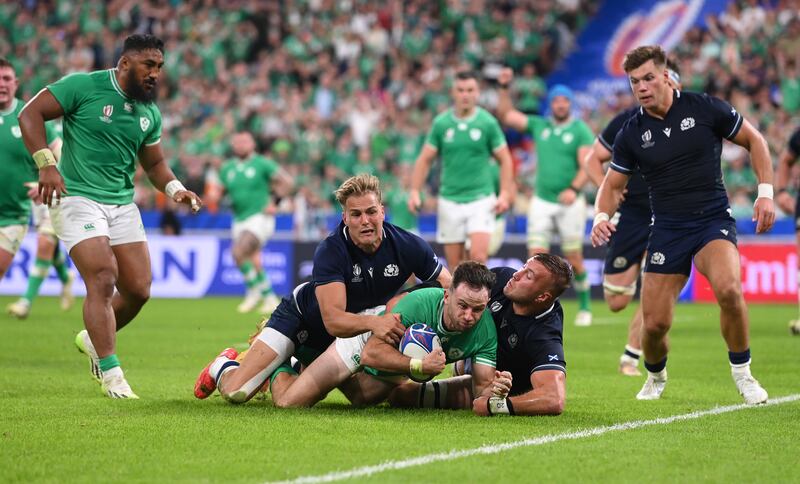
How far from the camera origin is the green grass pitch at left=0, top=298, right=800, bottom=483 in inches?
229

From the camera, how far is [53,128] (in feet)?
44.7

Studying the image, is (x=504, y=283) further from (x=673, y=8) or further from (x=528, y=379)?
(x=673, y=8)

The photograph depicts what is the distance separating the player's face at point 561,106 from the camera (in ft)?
53.0

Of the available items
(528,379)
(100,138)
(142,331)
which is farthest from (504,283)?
(142,331)

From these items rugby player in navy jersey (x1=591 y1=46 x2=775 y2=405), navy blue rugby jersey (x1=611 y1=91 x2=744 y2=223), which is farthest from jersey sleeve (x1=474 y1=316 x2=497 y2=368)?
navy blue rugby jersey (x1=611 y1=91 x2=744 y2=223)

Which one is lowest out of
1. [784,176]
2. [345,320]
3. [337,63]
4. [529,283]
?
[345,320]

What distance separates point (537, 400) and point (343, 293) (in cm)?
142

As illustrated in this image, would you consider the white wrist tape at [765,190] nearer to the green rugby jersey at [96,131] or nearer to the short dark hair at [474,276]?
the short dark hair at [474,276]

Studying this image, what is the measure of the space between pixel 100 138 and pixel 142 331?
6583mm

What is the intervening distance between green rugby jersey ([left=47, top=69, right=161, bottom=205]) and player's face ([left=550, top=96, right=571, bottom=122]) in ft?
26.7

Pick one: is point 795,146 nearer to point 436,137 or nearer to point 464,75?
point 464,75

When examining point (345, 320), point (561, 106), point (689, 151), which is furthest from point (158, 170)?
point (561, 106)

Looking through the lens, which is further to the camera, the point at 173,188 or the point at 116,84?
the point at 173,188

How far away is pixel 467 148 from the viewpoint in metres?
14.4
